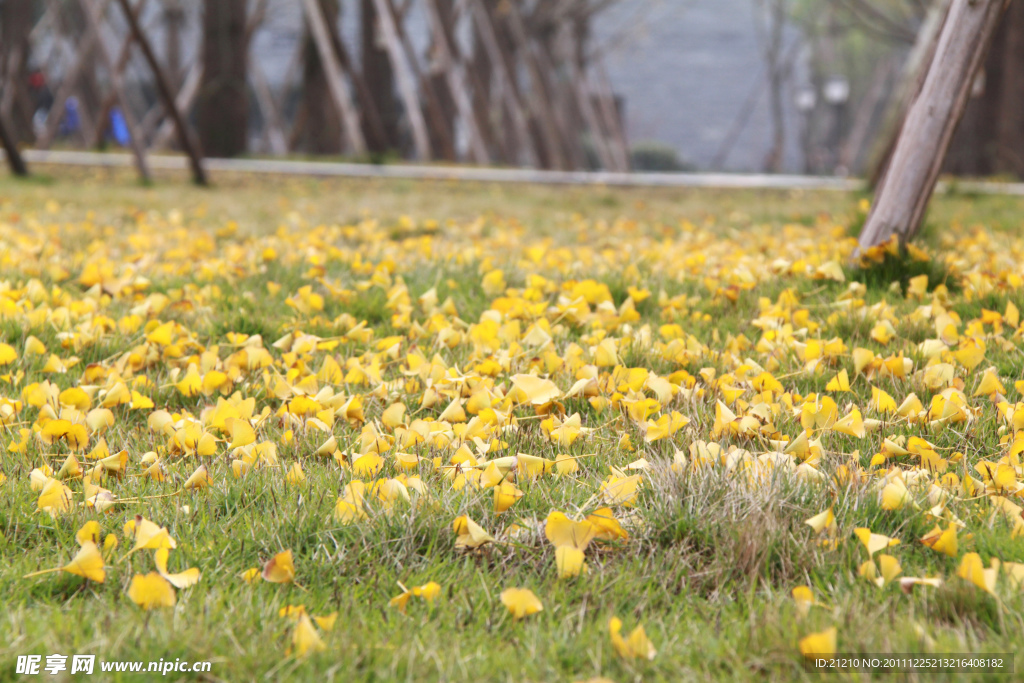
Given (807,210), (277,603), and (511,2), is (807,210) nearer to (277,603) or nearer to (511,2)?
(277,603)

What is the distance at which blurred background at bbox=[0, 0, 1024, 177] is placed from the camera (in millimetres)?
11438

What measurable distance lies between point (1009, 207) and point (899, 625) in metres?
6.60

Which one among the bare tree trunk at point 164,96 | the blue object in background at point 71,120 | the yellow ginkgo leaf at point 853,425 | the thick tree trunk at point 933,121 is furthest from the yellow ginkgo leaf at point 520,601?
the blue object in background at point 71,120

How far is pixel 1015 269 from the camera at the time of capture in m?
3.55

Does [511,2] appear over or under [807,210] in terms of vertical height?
over

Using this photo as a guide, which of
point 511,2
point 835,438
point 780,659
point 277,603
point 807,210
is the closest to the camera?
point 780,659

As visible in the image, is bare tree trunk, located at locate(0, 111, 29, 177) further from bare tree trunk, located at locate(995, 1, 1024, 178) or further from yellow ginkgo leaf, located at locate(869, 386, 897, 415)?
bare tree trunk, located at locate(995, 1, 1024, 178)

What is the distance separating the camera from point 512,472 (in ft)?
5.63

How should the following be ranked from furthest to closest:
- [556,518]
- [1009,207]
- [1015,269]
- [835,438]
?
1. [1009,207]
2. [1015,269]
3. [835,438]
4. [556,518]

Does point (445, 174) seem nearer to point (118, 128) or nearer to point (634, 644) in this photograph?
point (634, 644)

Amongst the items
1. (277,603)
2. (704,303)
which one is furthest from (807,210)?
(277,603)

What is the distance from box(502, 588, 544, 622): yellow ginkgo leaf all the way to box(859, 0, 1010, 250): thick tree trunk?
274 centimetres

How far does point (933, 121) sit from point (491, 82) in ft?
57.1

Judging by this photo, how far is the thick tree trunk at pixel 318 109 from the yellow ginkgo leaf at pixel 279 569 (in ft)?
47.8
